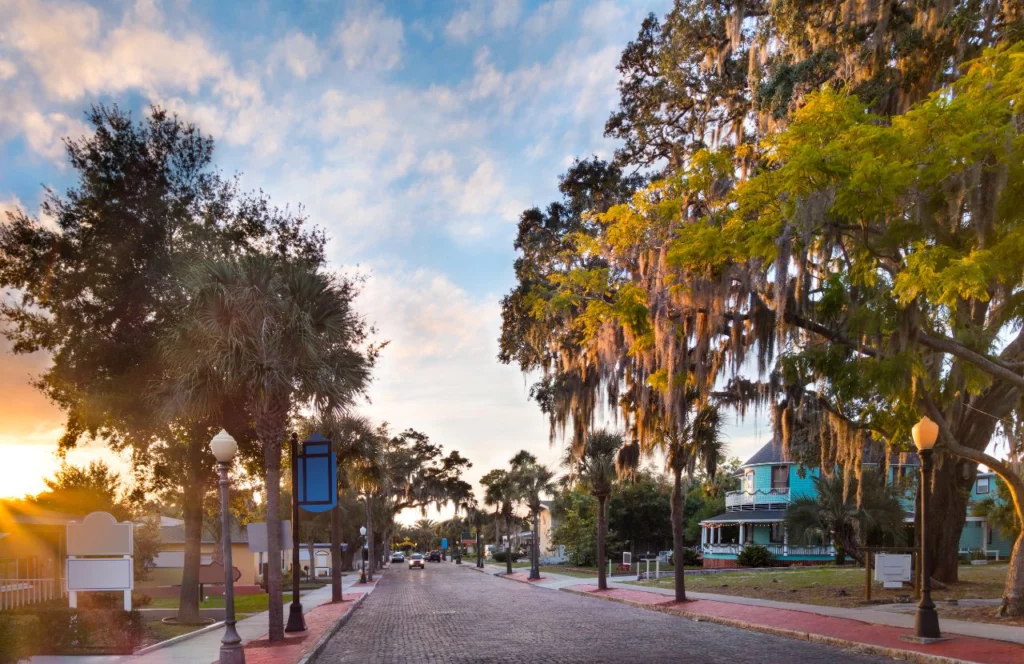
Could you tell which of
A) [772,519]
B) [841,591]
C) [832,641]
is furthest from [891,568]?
[772,519]

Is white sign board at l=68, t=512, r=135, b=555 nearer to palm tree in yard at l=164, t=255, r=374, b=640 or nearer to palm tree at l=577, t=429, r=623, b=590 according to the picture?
palm tree in yard at l=164, t=255, r=374, b=640

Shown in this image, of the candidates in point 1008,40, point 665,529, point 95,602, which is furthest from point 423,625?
point 665,529

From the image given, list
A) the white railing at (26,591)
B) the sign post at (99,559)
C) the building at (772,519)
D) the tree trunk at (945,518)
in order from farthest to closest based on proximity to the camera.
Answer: the building at (772,519) → the tree trunk at (945,518) → the white railing at (26,591) → the sign post at (99,559)

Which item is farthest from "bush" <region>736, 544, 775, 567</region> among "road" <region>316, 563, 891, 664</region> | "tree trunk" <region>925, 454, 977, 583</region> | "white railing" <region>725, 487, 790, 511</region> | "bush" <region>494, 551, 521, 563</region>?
"bush" <region>494, 551, 521, 563</region>

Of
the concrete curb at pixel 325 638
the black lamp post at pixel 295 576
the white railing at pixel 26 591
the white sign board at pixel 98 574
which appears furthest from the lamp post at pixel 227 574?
the white railing at pixel 26 591

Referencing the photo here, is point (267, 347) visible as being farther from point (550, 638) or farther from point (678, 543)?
point (678, 543)

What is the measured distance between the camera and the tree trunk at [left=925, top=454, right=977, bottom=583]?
2467cm

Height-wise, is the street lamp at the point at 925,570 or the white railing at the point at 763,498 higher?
the street lamp at the point at 925,570

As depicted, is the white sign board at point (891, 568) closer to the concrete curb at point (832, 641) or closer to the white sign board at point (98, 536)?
the concrete curb at point (832, 641)

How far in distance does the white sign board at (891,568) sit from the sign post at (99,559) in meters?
17.5

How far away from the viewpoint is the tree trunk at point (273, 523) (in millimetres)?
17906

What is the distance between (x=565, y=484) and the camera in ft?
175

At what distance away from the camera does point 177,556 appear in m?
55.1

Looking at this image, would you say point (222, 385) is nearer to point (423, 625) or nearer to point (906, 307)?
point (423, 625)
